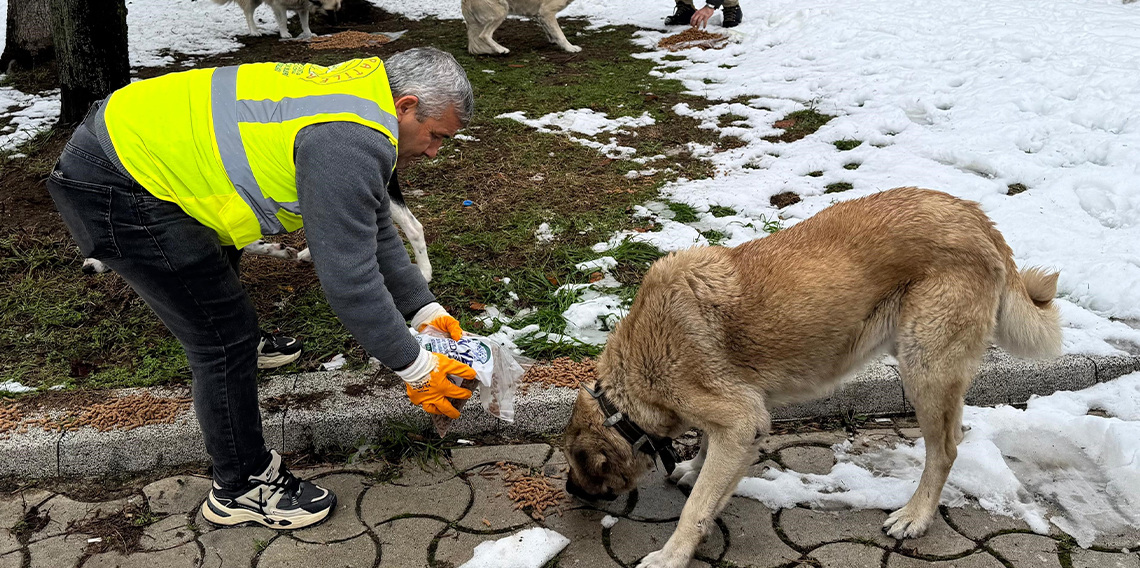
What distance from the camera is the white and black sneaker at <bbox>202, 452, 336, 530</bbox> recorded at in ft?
9.50

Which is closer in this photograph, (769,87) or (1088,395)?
(1088,395)

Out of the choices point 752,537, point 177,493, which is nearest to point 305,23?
point 177,493

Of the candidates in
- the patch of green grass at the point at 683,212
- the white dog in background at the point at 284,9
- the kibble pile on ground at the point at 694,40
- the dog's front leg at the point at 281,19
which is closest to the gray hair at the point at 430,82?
the patch of green grass at the point at 683,212

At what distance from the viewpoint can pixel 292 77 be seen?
8.04 ft

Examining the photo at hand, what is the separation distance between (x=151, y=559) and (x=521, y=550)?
1309mm

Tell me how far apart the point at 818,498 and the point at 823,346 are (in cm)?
63

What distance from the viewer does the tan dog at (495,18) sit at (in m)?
9.84

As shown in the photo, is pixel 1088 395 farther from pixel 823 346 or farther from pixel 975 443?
pixel 823 346

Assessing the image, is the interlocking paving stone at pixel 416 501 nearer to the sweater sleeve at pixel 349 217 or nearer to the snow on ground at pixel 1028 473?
the sweater sleeve at pixel 349 217

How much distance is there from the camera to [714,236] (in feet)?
15.3

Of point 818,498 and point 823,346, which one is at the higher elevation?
point 823,346

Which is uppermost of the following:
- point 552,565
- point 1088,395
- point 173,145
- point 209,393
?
point 173,145

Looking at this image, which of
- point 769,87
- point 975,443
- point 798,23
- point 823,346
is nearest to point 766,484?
point 823,346

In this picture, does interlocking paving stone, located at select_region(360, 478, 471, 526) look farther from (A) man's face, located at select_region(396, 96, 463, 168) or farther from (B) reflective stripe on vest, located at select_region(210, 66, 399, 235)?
(A) man's face, located at select_region(396, 96, 463, 168)
